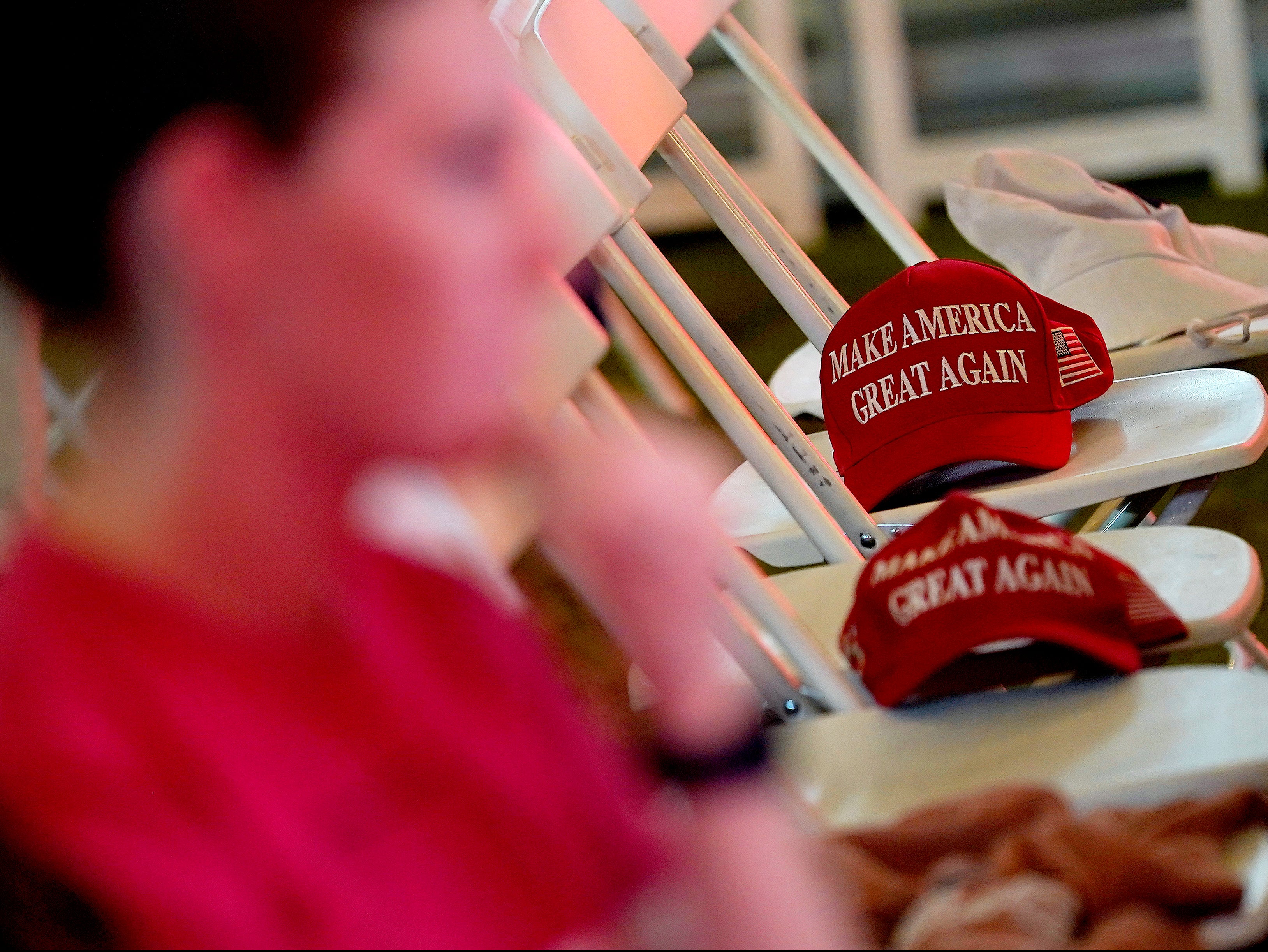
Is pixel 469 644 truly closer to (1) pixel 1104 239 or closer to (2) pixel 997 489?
(2) pixel 997 489

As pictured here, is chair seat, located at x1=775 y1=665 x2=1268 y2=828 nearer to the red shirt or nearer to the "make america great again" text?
the red shirt

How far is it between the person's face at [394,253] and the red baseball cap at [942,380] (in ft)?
2.88

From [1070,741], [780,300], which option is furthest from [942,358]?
[1070,741]

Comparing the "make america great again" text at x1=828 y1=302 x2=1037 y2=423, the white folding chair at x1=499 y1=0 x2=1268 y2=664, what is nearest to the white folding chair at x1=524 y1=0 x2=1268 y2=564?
the white folding chair at x1=499 y1=0 x2=1268 y2=664

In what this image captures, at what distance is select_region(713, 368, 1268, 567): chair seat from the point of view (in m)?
1.10

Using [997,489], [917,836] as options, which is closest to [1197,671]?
[917,836]

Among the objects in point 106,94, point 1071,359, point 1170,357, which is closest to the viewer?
point 106,94

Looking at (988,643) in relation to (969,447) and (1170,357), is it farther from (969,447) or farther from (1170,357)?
(1170,357)

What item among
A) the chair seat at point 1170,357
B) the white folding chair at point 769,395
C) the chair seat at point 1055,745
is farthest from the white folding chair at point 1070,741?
the chair seat at point 1170,357

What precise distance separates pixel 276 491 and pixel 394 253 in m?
0.07

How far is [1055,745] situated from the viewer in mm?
722

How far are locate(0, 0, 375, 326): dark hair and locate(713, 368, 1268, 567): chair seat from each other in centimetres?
81

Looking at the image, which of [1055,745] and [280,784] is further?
[1055,745]

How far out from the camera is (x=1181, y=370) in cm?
143
